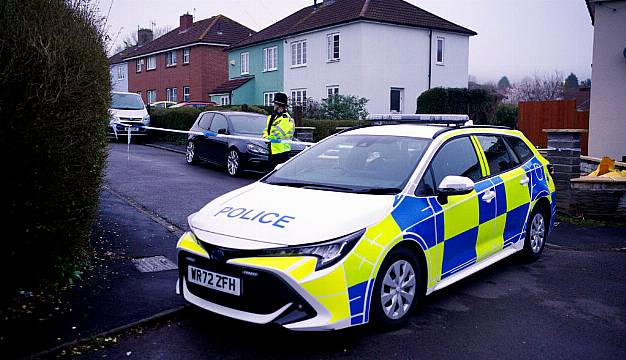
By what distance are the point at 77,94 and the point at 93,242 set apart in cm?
266

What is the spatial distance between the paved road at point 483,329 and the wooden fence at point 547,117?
12684 millimetres

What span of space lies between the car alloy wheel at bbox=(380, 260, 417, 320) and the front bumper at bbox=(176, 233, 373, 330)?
0.96 feet

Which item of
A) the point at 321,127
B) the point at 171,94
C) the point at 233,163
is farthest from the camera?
the point at 171,94

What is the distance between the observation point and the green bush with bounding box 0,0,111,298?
430 cm

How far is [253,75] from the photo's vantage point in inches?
1569

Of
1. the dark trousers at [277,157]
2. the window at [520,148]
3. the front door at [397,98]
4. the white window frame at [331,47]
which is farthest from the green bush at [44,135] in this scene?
the white window frame at [331,47]

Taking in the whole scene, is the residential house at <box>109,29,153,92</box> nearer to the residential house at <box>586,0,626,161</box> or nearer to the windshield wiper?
the residential house at <box>586,0,626,161</box>

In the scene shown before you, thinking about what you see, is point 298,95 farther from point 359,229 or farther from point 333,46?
point 359,229

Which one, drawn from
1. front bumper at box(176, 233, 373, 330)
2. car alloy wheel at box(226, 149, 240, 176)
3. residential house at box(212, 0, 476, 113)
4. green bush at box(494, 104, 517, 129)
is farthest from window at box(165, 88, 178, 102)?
front bumper at box(176, 233, 373, 330)

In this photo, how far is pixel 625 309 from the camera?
5500 millimetres

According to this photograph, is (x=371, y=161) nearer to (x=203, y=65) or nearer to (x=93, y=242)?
(x=93, y=242)

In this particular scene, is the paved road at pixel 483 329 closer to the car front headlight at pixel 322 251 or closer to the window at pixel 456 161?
the car front headlight at pixel 322 251

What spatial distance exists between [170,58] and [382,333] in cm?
4669

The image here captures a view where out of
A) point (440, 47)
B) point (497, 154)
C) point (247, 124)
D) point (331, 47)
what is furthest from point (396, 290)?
point (440, 47)
